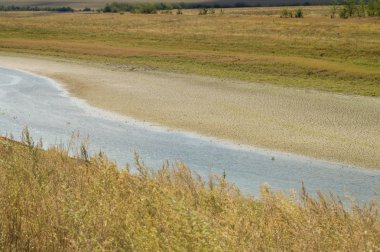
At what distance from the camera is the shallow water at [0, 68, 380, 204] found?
478 inches

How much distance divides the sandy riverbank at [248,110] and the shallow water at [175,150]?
65cm

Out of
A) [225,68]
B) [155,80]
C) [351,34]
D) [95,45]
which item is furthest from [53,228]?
[351,34]

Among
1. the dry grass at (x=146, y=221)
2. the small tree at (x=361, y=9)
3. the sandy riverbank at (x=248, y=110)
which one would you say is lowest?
the small tree at (x=361, y=9)

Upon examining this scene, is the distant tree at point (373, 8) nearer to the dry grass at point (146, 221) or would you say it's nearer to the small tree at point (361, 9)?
the small tree at point (361, 9)

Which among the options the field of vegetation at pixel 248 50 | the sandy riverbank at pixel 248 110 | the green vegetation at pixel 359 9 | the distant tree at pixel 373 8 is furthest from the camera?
the green vegetation at pixel 359 9

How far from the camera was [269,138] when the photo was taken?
51.9ft

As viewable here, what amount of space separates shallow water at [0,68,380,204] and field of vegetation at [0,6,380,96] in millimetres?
8027

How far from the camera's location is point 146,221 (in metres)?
5.25

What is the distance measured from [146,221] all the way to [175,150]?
951 cm

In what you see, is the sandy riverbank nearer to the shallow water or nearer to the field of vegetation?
the shallow water

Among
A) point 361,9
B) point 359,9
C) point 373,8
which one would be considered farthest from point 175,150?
point 359,9

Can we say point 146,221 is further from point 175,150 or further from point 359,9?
point 359,9

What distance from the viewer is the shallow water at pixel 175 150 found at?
12.1 m

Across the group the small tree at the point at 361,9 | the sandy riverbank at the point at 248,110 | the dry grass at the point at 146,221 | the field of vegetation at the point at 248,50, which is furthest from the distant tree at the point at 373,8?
the dry grass at the point at 146,221
